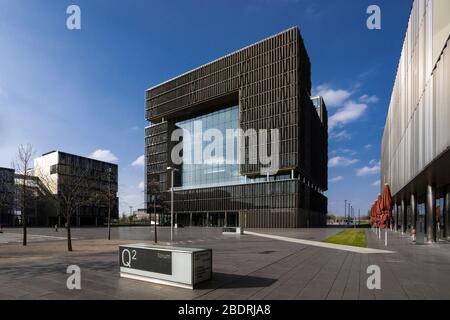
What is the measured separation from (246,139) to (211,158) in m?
14.1

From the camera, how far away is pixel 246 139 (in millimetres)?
79000

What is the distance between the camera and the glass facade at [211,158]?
84375mm

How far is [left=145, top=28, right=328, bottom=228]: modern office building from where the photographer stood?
240 feet

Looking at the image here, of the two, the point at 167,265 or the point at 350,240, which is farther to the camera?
the point at 350,240

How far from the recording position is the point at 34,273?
42.3 ft

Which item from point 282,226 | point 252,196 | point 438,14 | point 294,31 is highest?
point 294,31

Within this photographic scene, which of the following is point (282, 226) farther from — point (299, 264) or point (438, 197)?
point (299, 264)

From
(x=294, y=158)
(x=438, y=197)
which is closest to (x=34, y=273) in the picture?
(x=438, y=197)

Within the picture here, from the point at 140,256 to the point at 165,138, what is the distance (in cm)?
9368
